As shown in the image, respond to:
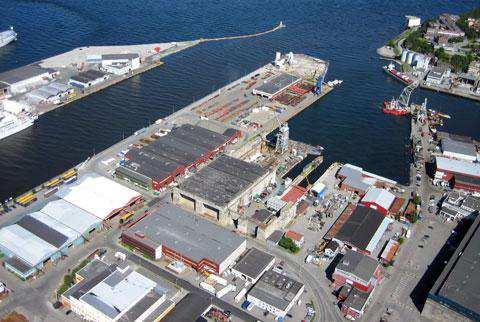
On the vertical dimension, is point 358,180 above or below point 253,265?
above

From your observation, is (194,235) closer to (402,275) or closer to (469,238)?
(402,275)

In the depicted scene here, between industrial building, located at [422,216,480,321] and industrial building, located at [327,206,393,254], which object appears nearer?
industrial building, located at [422,216,480,321]

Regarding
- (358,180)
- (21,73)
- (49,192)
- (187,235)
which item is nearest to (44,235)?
(49,192)

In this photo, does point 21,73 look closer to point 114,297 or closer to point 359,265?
point 114,297

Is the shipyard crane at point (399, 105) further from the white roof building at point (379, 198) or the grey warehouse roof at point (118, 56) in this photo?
the grey warehouse roof at point (118, 56)

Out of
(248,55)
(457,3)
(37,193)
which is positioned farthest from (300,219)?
(457,3)

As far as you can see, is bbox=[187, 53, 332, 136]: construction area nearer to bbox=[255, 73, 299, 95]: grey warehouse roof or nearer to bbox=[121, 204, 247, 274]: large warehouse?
bbox=[255, 73, 299, 95]: grey warehouse roof

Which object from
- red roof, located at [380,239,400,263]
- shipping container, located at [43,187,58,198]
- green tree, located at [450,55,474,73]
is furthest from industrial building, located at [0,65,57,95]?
green tree, located at [450,55,474,73]
